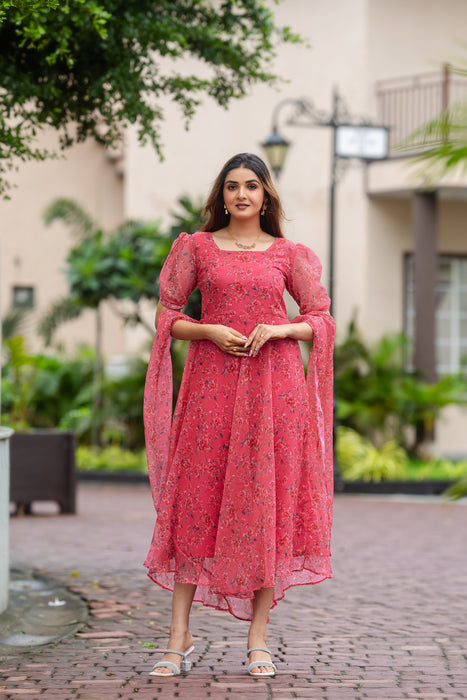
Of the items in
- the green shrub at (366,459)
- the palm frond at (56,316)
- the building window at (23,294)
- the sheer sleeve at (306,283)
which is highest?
the building window at (23,294)

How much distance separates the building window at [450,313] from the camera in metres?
16.9

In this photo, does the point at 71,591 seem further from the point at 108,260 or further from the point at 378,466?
the point at 108,260

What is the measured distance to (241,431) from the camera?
424cm

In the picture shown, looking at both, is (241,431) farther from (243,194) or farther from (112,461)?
(112,461)

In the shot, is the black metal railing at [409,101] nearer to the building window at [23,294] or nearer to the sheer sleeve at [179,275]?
the building window at [23,294]

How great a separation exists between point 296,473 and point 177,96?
2756mm

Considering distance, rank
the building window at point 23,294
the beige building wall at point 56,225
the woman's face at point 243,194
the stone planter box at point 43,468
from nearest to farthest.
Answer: the woman's face at point 243,194
the stone planter box at point 43,468
the beige building wall at point 56,225
the building window at point 23,294

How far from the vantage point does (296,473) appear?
431 cm

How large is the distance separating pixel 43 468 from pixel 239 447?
6.85 m

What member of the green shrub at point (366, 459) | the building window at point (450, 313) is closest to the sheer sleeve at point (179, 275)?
the green shrub at point (366, 459)

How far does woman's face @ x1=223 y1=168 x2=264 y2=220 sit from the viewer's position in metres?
4.38

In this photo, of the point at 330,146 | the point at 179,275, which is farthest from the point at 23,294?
the point at 179,275

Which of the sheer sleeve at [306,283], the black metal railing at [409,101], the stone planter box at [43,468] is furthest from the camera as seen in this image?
the black metal railing at [409,101]

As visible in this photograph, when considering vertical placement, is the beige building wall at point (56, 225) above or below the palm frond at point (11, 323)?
above
